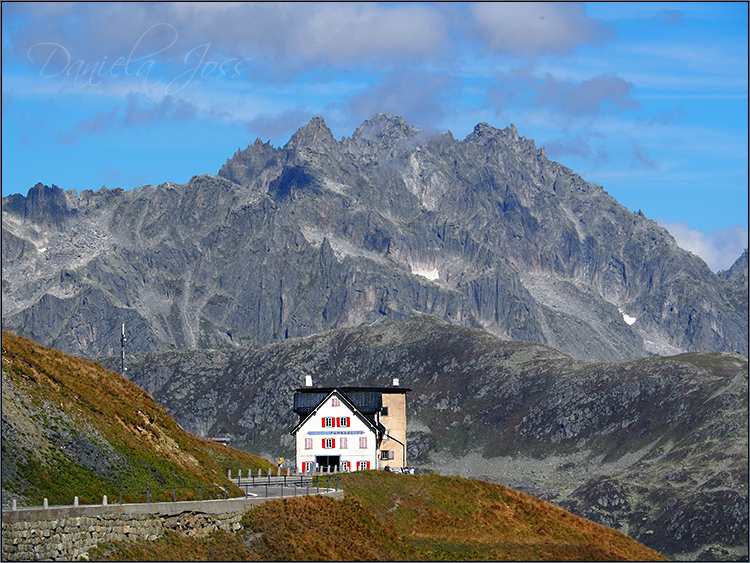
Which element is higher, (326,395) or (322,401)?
(326,395)

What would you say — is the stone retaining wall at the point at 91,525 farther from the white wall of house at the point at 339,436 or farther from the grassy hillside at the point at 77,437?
the white wall of house at the point at 339,436

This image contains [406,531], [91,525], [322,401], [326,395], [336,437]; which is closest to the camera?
[91,525]

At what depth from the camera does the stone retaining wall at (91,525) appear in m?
42.6

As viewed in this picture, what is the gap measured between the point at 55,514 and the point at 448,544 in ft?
105

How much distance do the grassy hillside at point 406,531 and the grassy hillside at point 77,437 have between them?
209 inches

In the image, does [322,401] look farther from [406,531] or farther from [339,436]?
[406,531]

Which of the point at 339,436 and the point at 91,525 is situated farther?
the point at 339,436

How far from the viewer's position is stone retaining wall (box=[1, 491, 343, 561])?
42.6 metres

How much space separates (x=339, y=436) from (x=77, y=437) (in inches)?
2273

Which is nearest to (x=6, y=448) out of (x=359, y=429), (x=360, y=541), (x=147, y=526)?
(x=147, y=526)

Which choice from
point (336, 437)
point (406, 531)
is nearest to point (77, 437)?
point (406, 531)

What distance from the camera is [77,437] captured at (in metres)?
57.2

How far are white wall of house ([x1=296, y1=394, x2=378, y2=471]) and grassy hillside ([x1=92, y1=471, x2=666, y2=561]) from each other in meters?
22.8

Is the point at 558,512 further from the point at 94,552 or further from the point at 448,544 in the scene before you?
the point at 94,552
